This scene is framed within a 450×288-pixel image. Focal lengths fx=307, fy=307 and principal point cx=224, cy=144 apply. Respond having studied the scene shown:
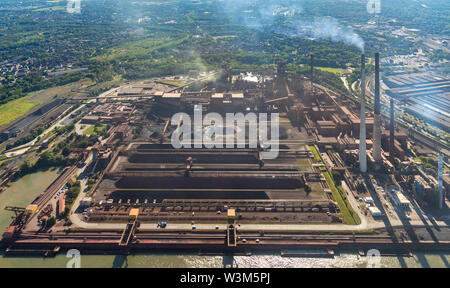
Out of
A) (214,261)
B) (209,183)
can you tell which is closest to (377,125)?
(209,183)

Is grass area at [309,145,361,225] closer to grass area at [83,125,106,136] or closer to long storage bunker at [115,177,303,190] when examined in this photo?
long storage bunker at [115,177,303,190]

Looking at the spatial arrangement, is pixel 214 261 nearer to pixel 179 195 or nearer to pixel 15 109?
pixel 179 195

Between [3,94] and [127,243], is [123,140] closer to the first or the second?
[127,243]

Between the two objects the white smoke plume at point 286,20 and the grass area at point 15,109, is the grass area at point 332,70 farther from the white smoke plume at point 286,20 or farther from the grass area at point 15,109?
the grass area at point 15,109

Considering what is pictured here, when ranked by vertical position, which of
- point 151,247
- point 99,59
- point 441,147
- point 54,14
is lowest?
point 151,247

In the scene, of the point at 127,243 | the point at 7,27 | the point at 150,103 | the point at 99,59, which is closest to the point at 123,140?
the point at 150,103

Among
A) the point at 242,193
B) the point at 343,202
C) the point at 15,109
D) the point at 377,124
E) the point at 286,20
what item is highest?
the point at 286,20

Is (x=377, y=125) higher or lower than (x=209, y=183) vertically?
higher
